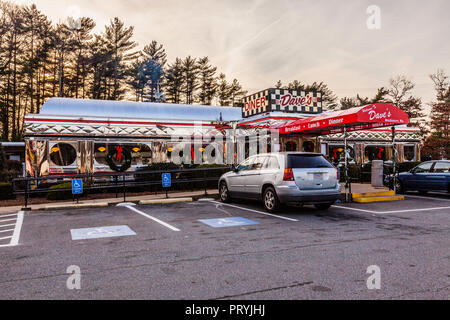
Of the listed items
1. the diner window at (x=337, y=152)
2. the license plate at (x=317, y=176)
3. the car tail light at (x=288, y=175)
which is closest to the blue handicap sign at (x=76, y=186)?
the car tail light at (x=288, y=175)

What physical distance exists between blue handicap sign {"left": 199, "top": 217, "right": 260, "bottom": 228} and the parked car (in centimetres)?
868

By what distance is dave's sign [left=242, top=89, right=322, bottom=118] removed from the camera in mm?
18609

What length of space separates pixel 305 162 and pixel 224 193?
380 centimetres

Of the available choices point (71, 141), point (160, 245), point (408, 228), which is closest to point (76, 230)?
point (160, 245)

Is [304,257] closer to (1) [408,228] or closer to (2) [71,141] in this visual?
(1) [408,228]

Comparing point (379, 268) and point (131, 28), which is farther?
point (131, 28)

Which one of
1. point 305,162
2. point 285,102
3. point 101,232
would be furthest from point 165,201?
point 285,102

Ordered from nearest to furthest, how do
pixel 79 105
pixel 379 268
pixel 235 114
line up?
pixel 379 268
pixel 79 105
pixel 235 114

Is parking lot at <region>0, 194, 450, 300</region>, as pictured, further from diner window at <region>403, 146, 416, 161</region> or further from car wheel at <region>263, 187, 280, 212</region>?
diner window at <region>403, 146, 416, 161</region>

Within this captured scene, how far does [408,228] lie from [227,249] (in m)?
4.23

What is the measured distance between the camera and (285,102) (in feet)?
61.8

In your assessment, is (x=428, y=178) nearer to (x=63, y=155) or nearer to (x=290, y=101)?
(x=290, y=101)

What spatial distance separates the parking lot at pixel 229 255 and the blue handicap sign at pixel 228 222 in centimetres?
3

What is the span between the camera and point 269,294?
12.2 ft
